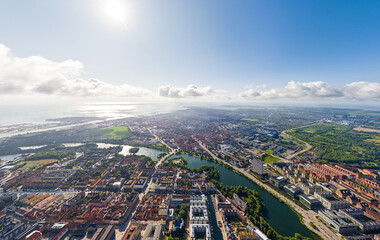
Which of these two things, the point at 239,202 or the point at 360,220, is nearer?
the point at 360,220

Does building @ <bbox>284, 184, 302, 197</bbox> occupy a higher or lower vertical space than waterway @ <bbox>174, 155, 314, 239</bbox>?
higher

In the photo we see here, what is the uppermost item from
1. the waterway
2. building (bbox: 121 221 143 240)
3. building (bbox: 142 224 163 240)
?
building (bbox: 142 224 163 240)

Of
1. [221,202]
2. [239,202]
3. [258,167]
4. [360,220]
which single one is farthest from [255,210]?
[360,220]

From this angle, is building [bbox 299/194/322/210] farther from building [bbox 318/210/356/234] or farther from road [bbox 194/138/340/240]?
building [bbox 318/210/356/234]

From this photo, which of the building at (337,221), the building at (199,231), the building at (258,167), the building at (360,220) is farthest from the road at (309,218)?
the building at (199,231)

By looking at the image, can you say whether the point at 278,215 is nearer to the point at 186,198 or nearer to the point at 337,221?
the point at 337,221

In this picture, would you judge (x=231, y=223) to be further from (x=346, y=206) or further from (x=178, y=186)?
(x=346, y=206)

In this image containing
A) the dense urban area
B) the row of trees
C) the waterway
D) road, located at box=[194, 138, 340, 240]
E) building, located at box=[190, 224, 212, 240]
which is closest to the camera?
the row of trees

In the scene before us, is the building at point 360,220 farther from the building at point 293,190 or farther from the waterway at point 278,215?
the waterway at point 278,215

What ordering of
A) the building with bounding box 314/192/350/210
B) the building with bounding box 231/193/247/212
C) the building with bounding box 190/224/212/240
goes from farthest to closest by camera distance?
the building with bounding box 314/192/350/210 < the building with bounding box 231/193/247/212 < the building with bounding box 190/224/212/240

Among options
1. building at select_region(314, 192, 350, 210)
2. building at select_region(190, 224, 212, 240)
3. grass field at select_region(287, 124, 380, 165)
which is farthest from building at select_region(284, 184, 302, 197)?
grass field at select_region(287, 124, 380, 165)

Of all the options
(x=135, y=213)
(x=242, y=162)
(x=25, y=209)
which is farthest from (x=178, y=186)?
(x=25, y=209)

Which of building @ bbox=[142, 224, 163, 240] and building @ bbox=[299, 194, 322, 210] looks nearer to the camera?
building @ bbox=[142, 224, 163, 240]
